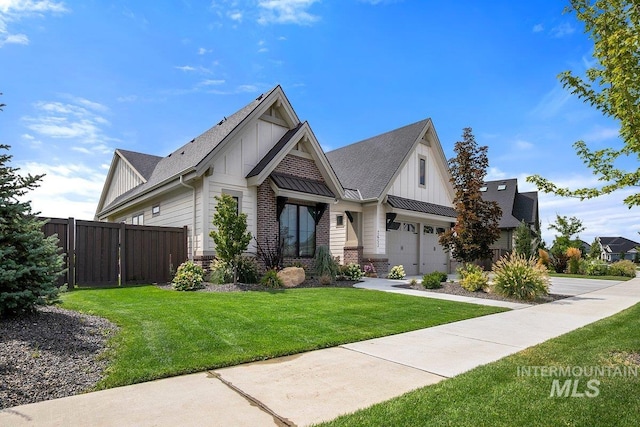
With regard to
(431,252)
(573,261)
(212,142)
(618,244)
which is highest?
(212,142)

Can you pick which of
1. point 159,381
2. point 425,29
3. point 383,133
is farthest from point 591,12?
point 383,133

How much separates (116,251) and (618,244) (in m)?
93.1

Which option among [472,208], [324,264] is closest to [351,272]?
[324,264]

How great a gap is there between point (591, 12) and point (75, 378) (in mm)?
7372

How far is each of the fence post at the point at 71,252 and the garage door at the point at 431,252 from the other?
15348mm

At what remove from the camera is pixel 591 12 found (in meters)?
4.77

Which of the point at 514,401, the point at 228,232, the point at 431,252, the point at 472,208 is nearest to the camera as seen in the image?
the point at 514,401

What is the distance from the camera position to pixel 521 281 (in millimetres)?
10414

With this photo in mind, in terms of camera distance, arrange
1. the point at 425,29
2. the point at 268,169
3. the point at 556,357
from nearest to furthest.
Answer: the point at 556,357 < the point at 425,29 < the point at 268,169

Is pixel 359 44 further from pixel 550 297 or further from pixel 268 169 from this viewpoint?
pixel 550 297

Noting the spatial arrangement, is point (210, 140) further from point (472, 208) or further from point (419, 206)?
point (419, 206)

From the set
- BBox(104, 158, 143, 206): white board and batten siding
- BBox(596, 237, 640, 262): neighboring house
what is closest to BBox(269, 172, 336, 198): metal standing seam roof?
BBox(104, 158, 143, 206): white board and batten siding

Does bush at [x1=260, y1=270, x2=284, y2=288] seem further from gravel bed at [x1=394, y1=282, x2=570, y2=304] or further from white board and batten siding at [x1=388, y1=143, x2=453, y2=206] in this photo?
white board and batten siding at [x1=388, y1=143, x2=453, y2=206]

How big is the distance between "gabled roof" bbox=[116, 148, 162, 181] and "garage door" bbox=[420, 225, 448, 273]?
14.7 metres
